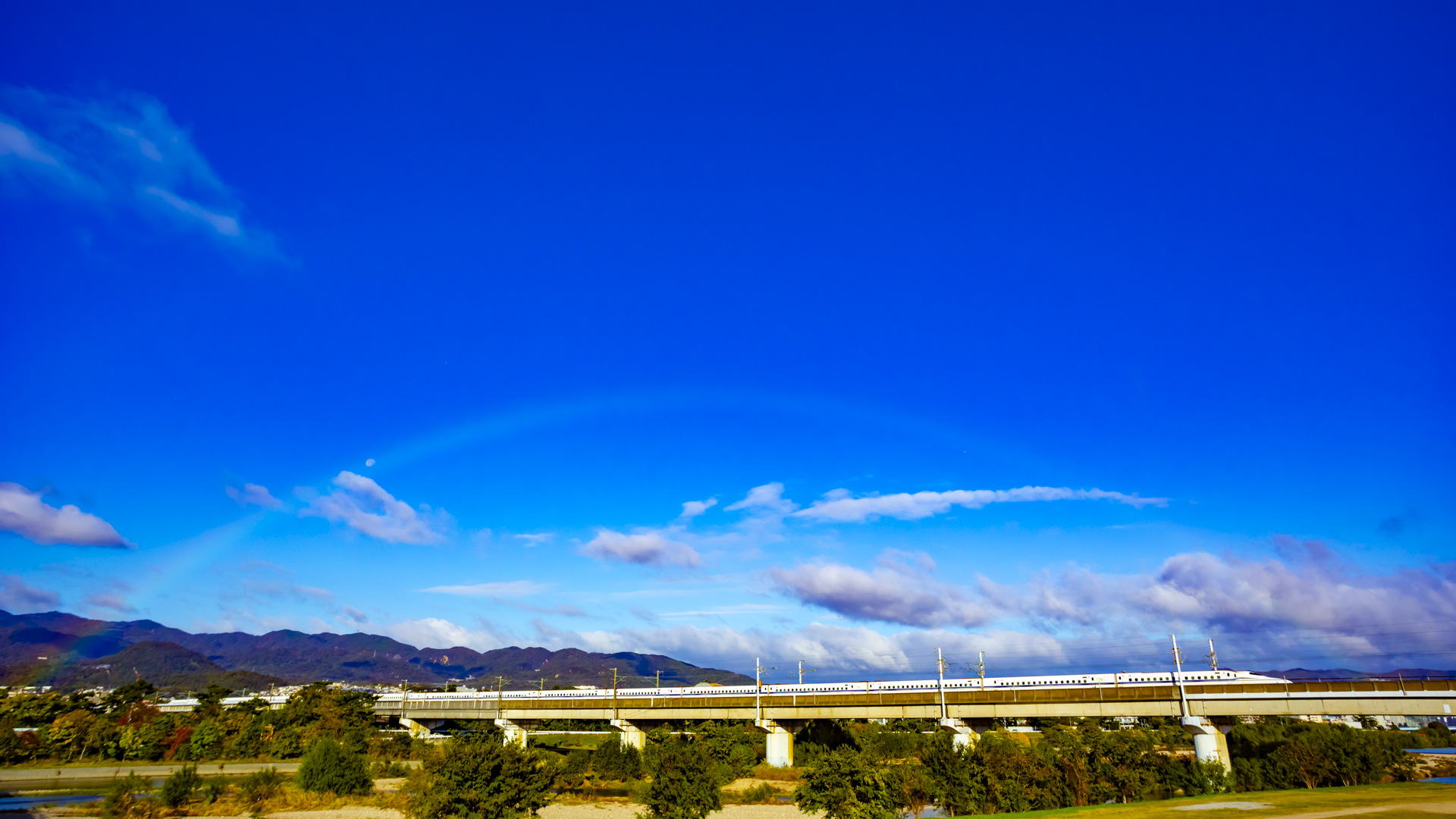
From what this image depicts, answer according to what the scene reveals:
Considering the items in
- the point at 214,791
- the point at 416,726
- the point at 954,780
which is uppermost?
the point at 954,780

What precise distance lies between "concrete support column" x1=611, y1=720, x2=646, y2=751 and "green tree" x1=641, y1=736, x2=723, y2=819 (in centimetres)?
7356

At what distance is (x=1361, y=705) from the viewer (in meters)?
63.9

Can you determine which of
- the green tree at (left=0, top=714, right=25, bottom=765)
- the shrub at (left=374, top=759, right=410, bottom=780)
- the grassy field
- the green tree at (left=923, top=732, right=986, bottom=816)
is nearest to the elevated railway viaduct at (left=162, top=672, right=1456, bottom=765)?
the green tree at (left=923, top=732, right=986, bottom=816)

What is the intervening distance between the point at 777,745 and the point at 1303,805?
7251 centimetres

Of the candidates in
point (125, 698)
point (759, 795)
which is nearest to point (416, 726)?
point (125, 698)

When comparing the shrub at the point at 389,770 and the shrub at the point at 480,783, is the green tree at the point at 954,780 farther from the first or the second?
the shrub at the point at 389,770

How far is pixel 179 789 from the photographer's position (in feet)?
169

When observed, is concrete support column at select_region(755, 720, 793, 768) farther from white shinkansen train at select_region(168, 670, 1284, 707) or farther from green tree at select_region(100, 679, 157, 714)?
green tree at select_region(100, 679, 157, 714)

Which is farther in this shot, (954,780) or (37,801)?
(37,801)

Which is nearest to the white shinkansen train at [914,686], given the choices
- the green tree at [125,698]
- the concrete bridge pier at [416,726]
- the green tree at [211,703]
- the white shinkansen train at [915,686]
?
the white shinkansen train at [915,686]

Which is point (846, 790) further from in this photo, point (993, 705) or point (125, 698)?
point (125, 698)

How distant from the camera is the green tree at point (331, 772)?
62781mm

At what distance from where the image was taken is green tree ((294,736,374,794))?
6278 centimetres

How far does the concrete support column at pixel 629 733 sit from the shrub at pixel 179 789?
62427mm
